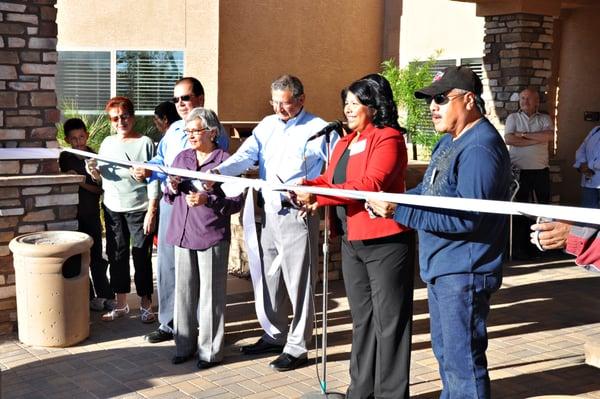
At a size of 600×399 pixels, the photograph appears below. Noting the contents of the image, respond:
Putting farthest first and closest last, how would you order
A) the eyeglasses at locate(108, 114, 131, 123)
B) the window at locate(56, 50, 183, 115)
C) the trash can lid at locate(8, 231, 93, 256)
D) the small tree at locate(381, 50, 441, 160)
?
the window at locate(56, 50, 183, 115) → the small tree at locate(381, 50, 441, 160) → the eyeglasses at locate(108, 114, 131, 123) → the trash can lid at locate(8, 231, 93, 256)

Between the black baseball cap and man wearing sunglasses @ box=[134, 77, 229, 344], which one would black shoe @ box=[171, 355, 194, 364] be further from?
the black baseball cap

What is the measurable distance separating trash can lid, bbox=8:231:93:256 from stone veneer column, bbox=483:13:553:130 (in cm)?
722

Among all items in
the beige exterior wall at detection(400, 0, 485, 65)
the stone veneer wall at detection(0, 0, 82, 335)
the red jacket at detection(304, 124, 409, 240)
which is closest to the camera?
the red jacket at detection(304, 124, 409, 240)

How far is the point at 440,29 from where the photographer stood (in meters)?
15.5

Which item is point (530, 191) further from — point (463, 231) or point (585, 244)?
point (585, 244)

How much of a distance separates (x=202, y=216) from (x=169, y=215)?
748mm

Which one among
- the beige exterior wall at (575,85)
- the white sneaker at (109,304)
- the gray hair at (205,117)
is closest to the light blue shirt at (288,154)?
the gray hair at (205,117)

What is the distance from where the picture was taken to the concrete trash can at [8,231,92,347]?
21.4 feet

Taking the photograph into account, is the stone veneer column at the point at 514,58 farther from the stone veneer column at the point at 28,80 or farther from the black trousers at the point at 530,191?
the stone veneer column at the point at 28,80

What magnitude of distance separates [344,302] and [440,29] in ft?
28.3

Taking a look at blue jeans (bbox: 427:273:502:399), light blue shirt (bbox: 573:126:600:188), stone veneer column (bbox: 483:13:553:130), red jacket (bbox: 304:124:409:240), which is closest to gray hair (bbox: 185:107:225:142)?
red jacket (bbox: 304:124:409:240)

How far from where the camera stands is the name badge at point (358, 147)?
17.0 ft

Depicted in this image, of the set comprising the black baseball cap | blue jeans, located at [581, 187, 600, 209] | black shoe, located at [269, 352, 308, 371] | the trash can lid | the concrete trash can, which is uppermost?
the black baseball cap

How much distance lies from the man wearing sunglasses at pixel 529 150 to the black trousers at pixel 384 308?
6.12 meters
